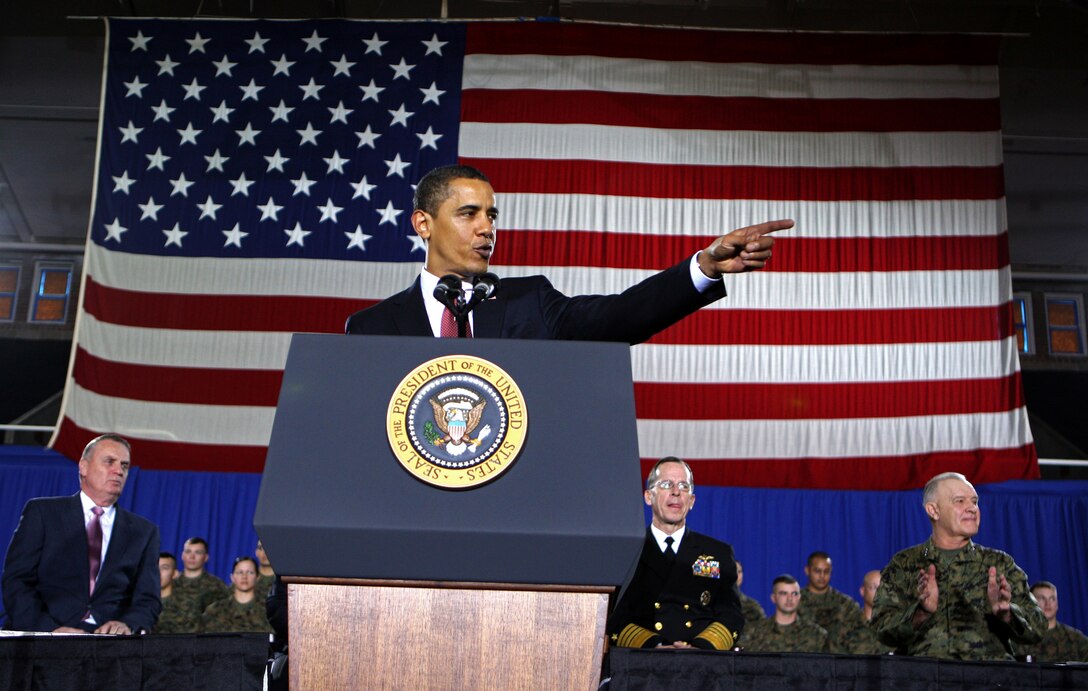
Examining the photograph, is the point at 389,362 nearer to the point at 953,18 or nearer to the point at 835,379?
the point at 835,379

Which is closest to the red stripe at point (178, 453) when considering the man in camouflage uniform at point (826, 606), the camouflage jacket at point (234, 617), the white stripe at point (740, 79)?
the camouflage jacket at point (234, 617)

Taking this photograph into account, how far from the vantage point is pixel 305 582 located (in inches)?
51.2

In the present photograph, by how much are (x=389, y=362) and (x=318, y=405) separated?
105 millimetres

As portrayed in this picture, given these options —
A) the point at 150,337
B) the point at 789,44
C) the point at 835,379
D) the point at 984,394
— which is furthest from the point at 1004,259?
the point at 150,337

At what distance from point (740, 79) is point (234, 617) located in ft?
17.1

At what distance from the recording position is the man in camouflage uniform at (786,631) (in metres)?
6.51

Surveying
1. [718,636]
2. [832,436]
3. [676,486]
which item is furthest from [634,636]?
[832,436]

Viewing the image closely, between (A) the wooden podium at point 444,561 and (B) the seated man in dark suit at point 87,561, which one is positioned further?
(B) the seated man in dark suit at point 87,561

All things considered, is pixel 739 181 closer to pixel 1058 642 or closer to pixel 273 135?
pixel 273 135

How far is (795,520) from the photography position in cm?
863

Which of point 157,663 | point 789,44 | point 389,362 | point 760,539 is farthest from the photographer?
point 760,539

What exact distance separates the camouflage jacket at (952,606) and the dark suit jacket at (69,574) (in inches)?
99.0

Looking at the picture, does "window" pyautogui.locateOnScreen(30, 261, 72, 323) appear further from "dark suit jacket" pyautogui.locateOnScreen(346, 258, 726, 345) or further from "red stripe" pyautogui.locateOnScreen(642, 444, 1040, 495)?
"dark suit jacket" pyautogui.locateOnScreen(346, 258, 726, 345)

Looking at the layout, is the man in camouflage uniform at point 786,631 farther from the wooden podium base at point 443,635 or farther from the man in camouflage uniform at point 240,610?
the wooden podium base at point 443,635
